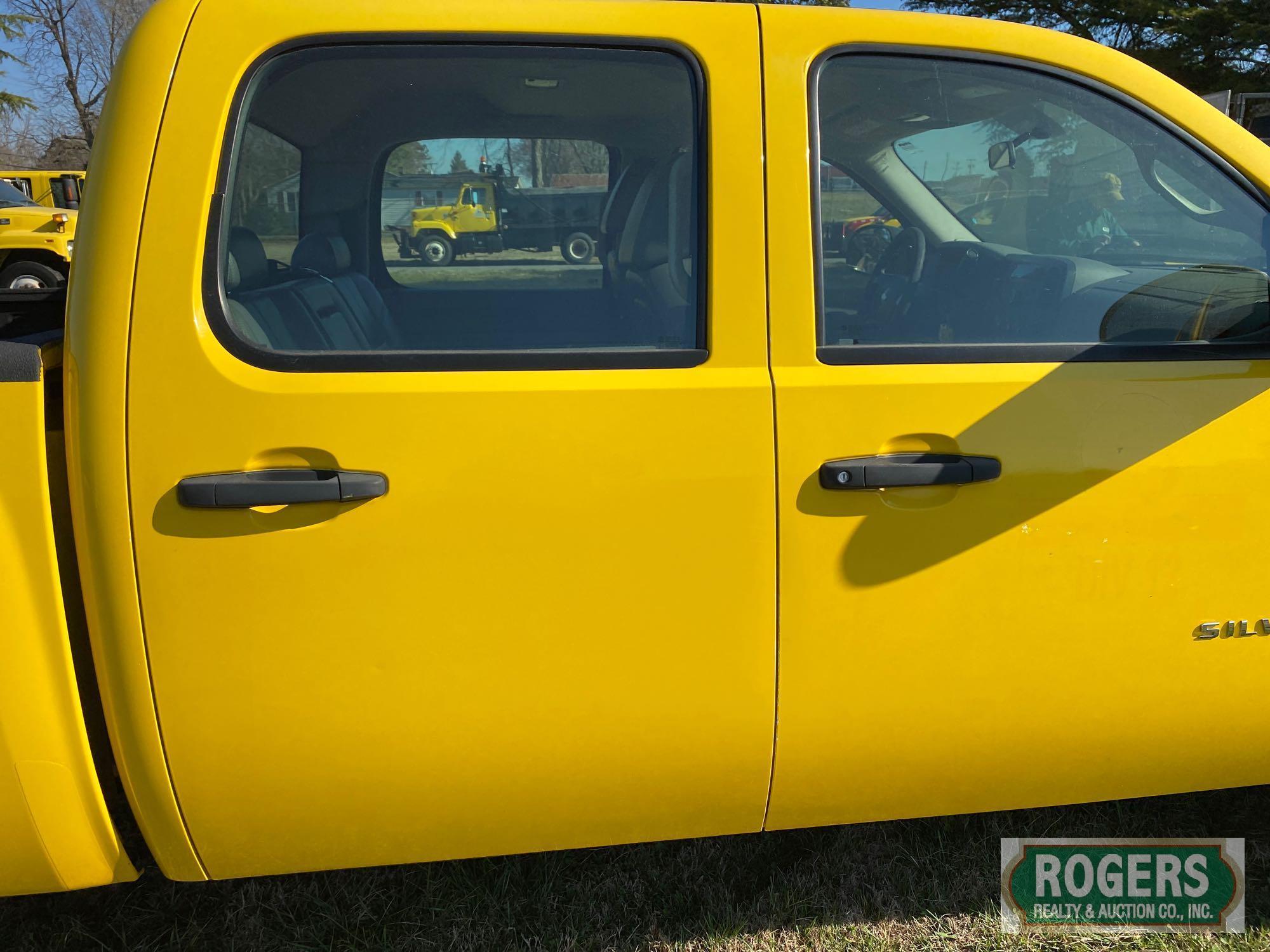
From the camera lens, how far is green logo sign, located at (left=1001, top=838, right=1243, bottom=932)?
2.21 m

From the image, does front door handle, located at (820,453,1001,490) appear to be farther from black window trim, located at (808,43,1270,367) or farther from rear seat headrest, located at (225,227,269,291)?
rear seat headrest, located at (225,227,269,291)

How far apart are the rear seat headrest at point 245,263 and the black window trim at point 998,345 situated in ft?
3.15

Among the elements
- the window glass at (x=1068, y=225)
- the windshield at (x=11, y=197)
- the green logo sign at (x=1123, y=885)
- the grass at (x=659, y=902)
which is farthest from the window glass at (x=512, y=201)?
A: the windshield at (x=11, y=197)

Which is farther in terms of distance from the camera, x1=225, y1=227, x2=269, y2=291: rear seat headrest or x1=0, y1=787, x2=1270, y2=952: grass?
x1=0, y1=787, x2=1270, y2=952: grass

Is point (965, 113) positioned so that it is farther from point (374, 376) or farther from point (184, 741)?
point (184, 741)

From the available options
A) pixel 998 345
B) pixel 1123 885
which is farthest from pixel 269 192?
pixel 1123 885

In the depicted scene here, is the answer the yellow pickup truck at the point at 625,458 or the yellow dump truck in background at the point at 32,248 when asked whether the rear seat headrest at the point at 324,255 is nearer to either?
the yellow pickup truck at the point at 625,458

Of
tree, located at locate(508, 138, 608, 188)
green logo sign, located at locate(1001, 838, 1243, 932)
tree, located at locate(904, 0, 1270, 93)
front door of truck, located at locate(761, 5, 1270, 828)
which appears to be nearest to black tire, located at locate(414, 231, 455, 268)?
tree, located at locate(508, 138, 608, 188)

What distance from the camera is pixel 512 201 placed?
69.7 inches

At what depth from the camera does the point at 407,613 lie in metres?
1.63

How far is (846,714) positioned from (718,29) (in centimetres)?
124

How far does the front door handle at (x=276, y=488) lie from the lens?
1544 millimetres

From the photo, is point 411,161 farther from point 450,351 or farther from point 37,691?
point 37,691

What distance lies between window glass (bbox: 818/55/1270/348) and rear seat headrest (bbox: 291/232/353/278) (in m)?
0.91
